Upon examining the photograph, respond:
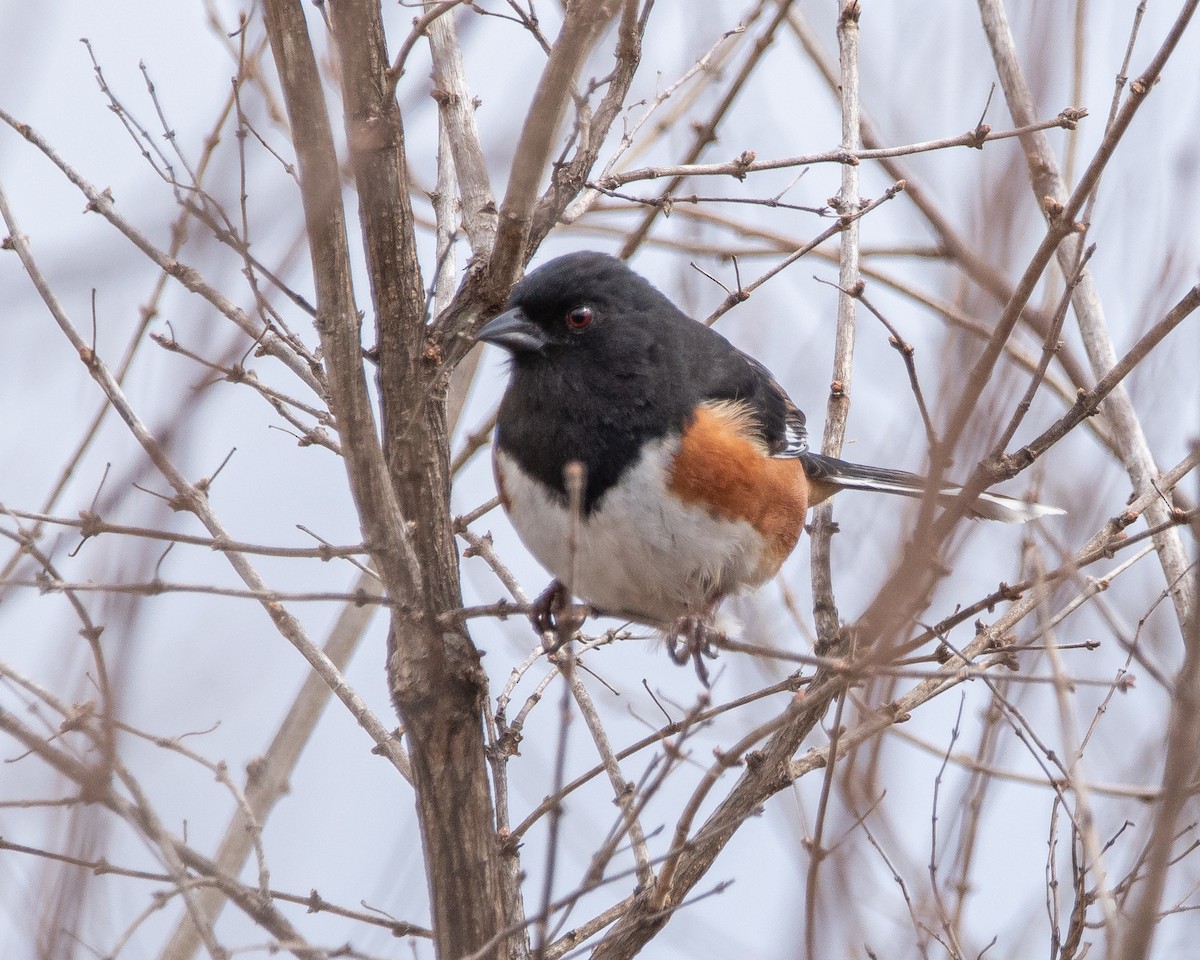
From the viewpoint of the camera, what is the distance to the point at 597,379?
9.47 feet

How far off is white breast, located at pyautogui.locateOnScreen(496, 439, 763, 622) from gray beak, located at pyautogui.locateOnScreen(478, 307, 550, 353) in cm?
25

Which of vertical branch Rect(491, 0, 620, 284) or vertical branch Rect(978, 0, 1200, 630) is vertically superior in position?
vertical branch Rect(978, 0, 1200, 630)

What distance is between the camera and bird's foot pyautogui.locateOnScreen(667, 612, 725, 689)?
107 inches

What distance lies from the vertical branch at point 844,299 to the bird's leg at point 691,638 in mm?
245

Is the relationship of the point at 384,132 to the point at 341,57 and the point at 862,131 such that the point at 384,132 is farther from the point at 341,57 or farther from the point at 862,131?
the point at 862,131

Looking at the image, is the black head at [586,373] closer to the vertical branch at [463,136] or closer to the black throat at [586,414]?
the black throat at [586,414]

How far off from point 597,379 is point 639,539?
0.41 meters

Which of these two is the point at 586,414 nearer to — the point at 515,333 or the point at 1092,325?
the point at 515,333

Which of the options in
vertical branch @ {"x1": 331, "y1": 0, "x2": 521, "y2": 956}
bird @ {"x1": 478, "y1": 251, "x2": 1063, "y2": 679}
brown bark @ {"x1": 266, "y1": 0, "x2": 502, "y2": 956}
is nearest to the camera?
brown bark @ {"x1": 266, "y1": 0, "x2": 502, "y2": 956}

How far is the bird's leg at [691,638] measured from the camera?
272 cm

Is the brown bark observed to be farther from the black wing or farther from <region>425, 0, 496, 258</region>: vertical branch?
the black wing

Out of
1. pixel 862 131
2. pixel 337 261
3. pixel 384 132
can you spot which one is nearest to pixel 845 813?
pixel 337 261

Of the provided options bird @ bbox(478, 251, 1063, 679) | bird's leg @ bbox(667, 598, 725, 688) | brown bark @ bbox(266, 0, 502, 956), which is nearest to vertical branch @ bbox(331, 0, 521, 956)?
brown bark @ bbox(266, 0, 502, 956)

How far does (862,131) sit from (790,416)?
2.56 ft
